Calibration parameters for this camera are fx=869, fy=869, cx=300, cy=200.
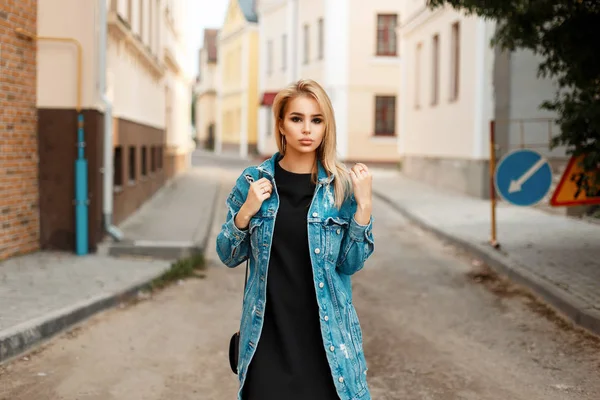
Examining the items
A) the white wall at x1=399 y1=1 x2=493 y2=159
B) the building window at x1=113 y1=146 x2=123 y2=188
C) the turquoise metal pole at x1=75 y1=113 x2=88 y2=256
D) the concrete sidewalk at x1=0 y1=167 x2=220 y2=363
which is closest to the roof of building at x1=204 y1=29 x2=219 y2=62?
the white wall at x1=399 y1=1 x2=493 y2=159

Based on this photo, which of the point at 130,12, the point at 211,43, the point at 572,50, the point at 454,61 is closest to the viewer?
the point at 572,50

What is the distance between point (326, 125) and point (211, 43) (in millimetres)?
75824

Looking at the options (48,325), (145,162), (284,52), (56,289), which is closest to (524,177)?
(56,289)

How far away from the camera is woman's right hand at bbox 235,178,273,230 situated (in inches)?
119

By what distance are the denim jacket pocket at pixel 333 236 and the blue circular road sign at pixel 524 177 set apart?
7.14 m

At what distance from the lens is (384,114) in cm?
3309

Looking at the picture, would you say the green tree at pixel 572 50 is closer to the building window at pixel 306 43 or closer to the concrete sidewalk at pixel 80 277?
the concrete sidewalk at pixel 80 277

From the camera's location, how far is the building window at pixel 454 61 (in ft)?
66.9

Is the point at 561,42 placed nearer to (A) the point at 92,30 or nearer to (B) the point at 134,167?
(A) the point at 92,30

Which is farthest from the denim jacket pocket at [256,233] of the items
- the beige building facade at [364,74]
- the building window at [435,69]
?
the beige building facade at [364,74]

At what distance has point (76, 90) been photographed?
980 cm

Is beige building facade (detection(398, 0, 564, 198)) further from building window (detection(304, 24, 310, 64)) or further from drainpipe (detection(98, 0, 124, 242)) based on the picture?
building window (detection(304, 24, 310, 64))

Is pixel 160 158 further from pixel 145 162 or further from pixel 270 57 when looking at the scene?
pixel 270 57

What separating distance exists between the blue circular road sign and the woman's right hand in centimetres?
727
